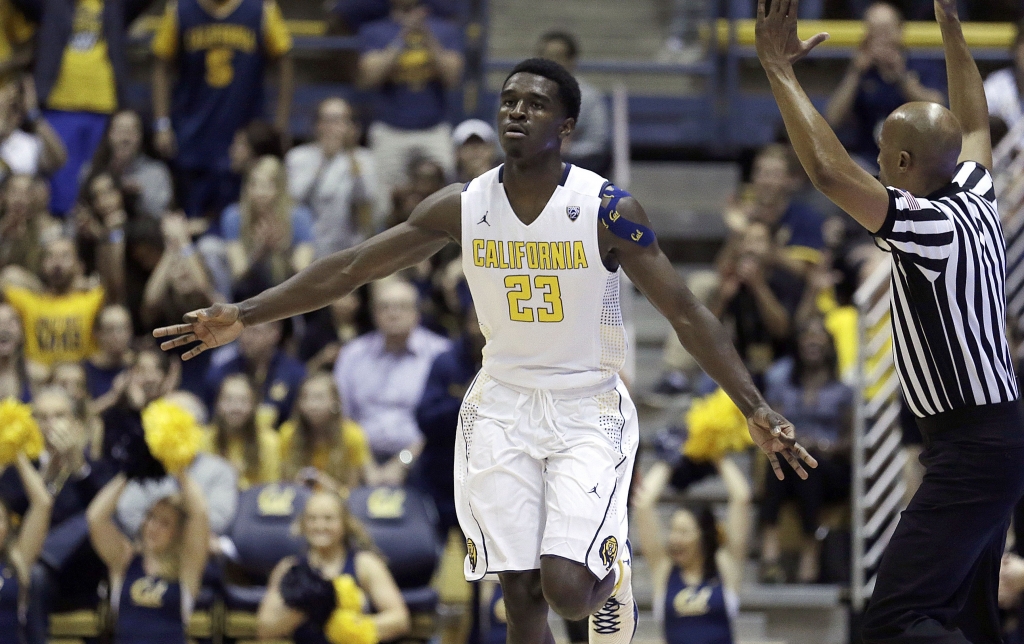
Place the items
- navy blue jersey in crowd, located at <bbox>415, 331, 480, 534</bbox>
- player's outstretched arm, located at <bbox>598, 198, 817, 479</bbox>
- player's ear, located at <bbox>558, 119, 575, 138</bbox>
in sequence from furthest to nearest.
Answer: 1. navy blue jersey in crowd, located at <bbox>415, 331, 480, 534</bbox>
2. player's ear, located at <bbox>558, 119, 575, 138</bbox>
3. player's outstretched arm, located at <bbox>598, 198, 817, 479</bbox>

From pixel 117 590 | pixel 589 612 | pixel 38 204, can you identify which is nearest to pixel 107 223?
pixel 38 204

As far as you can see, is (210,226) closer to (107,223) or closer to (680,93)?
(107,223)

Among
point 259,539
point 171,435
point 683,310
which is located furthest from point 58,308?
point 683,310

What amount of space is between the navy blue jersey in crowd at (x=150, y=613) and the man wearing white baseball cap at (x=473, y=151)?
3.64m

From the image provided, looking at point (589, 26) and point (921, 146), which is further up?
point (589, 26)

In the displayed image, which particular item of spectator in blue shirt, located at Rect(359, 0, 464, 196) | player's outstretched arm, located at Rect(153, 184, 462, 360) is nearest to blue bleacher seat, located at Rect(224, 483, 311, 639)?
player's outstretched arm, located at Rect(153, 184, 462, 360)

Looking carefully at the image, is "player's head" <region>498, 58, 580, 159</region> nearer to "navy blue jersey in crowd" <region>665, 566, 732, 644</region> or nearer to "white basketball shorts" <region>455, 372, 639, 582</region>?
"white basketball shorts" <region>455, 372, 639, 582</region>

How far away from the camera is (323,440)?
816 cm

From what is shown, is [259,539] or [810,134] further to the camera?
[259,539]

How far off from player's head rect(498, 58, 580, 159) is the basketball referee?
2.38 feet

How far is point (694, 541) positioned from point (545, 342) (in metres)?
3.05

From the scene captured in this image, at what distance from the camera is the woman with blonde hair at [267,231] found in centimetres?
923

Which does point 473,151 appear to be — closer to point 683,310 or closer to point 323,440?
point 323,440

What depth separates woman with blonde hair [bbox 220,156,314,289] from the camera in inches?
363
